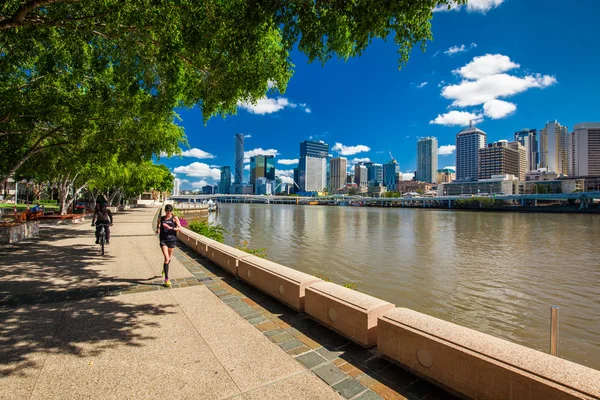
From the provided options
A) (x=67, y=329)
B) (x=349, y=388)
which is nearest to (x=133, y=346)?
(x=67, y=329)

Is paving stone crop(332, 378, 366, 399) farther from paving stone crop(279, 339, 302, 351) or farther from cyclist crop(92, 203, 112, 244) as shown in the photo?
cyclist crop(92, 203, 112, 244)

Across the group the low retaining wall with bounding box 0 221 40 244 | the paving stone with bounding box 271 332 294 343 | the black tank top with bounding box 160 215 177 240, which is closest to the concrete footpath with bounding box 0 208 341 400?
the paving stone with bounding box 271 332 294 343

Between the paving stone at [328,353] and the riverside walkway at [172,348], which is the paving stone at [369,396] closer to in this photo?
the riverside walkway at [172,348]

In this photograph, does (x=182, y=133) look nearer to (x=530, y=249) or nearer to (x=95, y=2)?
(x=95, y=2)

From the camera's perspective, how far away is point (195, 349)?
4.08 meters

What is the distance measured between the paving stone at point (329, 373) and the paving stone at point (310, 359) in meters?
0.10

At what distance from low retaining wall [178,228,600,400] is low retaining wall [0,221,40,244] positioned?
44.8ft

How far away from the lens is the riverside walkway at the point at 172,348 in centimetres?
325

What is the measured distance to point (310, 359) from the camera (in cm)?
391

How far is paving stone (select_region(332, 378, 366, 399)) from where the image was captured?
127 inches

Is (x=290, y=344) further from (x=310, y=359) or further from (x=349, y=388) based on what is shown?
(x=349, y=388)

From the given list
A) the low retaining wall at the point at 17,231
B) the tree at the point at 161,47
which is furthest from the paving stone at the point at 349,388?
the low retaining wall at the point at 17,231

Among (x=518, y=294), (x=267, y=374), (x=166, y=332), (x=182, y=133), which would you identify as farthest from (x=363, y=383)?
(x=182, y=133)

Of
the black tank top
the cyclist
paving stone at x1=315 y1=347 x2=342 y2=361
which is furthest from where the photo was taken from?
the cyclist
